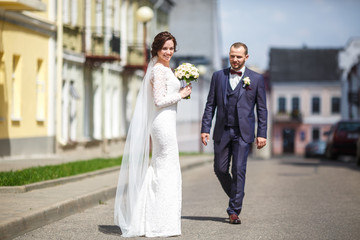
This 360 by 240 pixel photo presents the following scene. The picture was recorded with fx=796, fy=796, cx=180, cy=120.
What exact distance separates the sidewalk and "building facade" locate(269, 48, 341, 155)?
69.6 meters

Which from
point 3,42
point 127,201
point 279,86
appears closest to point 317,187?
point 127,201

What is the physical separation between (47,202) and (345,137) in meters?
23.2

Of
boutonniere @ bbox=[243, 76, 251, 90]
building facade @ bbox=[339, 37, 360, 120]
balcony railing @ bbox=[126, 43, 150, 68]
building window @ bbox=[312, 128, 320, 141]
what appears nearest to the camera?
boutonniere @ bbox=[243, 76, 251, 90]

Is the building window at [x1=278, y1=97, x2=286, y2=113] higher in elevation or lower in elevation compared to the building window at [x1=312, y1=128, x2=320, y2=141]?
higher

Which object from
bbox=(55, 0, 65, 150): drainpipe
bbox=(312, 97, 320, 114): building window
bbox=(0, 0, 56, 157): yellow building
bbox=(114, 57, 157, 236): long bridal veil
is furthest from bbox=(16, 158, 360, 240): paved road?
bbox=(312, 97, 320, 114): building window

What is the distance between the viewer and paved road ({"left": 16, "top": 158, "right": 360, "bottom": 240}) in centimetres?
833

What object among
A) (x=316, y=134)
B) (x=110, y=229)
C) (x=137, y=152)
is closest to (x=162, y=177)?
(x=137, y=152)

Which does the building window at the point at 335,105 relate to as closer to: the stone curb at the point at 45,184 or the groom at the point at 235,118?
the stone curb at the point at 45,184

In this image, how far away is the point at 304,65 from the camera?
86.9 metres

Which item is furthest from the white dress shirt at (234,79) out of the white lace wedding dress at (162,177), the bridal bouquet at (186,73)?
the white lace wedding dress at (162,177)

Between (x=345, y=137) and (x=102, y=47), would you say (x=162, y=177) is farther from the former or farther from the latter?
(x=345, y=137)

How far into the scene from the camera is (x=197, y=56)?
7388 centimetres

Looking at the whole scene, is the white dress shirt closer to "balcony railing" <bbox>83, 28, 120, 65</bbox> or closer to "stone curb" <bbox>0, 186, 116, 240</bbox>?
"stone curb" <bbox>0, 186, 116, 240</bbox>

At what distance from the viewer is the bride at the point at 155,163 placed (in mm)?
8164
